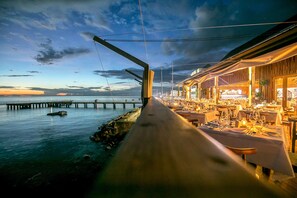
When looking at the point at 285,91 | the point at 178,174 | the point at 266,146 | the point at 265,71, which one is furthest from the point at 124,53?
the point at 265,71

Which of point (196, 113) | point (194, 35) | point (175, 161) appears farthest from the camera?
point (194, 35)

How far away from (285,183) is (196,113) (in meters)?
3.37

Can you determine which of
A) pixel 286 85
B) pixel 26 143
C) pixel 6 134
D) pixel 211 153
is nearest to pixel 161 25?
pixel 286 85

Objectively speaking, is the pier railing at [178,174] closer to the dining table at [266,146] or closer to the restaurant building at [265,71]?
the dining table at [266,146]

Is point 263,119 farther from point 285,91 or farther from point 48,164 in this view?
point 48,164

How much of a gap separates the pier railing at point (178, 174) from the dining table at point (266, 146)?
226 cm

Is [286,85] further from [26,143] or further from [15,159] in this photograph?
[26,143]

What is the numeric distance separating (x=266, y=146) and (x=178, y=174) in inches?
104

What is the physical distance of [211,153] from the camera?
26.8 inches

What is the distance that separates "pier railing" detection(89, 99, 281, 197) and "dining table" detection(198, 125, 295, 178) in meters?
2.26

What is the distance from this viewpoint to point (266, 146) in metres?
2.39

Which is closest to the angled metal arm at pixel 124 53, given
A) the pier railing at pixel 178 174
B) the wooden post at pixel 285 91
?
the pier railing at pixel 178 174

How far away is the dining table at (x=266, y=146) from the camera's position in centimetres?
227

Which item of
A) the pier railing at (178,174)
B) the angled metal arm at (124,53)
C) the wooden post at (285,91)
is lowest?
the pier railing at (178,174)
